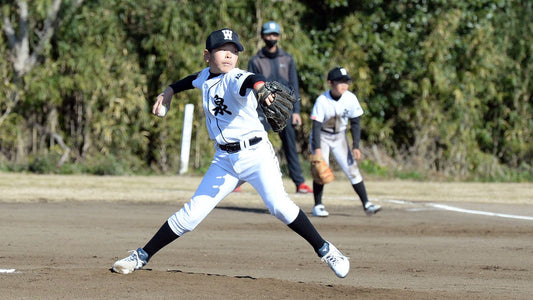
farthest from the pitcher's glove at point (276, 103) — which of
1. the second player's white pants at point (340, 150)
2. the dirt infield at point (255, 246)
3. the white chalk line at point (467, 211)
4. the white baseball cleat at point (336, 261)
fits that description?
the white chalk line at point (467, 211)

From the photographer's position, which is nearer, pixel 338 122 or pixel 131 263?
pixel 131 263

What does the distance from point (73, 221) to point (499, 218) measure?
5332 mm

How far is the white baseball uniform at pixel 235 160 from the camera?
6.00 m

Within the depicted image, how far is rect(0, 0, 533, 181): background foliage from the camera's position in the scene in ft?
55.6

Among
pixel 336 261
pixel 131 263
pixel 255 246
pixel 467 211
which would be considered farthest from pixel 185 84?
pixel 467 211

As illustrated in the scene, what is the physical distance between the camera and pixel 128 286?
18.3 ft

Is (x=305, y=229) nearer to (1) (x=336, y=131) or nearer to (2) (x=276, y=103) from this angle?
(2) (x=276, y=103)

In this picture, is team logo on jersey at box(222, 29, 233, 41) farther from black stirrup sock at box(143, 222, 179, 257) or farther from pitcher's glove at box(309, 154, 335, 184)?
pitcher's glove at box(309, 154, 335, 184)

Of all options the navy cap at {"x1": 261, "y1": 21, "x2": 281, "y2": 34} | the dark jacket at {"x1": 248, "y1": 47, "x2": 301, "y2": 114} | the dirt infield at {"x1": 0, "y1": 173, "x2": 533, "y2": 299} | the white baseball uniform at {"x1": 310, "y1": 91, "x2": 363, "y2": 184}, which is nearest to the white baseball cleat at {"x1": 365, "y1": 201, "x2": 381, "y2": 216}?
the dirt infield at {"x1": 0, "y1": 173, "x2": 533, "y2": 299}

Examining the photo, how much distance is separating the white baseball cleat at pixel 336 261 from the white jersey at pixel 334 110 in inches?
179

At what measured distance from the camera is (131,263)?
6.01 m

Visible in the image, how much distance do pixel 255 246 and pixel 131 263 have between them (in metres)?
2.31

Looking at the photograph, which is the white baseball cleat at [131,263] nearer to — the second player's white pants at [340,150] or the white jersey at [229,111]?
the white jersey at [229,111]

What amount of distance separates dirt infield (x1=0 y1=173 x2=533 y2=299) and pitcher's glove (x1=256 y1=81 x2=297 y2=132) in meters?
1.14
